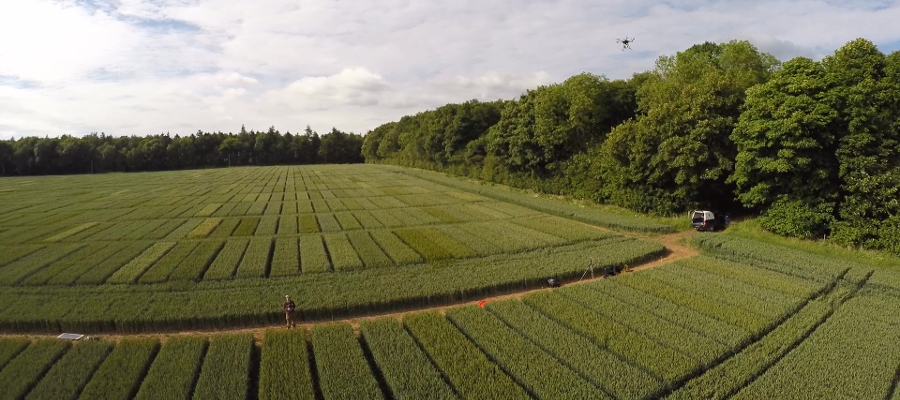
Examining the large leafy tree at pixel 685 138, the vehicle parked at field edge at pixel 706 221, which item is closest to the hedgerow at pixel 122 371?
the vehicle parked at field edge at pixel 706 221

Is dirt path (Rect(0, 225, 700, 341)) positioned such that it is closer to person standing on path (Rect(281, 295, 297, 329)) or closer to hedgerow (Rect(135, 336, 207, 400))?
person standing on path (Rect(281, 295, 297, 329))

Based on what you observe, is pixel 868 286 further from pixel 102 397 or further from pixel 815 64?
pixel 102 397

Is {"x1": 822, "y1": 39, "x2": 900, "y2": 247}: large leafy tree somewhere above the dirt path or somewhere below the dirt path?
above

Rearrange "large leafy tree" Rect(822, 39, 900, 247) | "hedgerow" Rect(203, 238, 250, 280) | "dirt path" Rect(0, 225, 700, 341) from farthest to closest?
"large leafy tree" Rect(822, 39, 900, 247) → "hedgerow" Rect(203, 238, 250, 280) → "dirt path" Rect(0, 225, 700, 341)

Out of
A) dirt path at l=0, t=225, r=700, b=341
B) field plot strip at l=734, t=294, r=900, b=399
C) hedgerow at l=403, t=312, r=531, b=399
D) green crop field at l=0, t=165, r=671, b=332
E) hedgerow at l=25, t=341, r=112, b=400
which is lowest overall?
field plot strip at l=734, t=294, r=900, b=399

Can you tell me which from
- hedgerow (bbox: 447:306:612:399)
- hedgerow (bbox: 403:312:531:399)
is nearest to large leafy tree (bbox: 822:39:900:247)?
hedgerow (bbox: 447:306:612:399)

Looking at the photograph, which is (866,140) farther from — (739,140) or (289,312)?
(289,312)

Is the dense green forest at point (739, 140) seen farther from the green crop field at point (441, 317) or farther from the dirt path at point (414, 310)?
the dirt path at point (414, 310)

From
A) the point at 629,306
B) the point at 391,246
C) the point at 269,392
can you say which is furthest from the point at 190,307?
the point at 629,306
